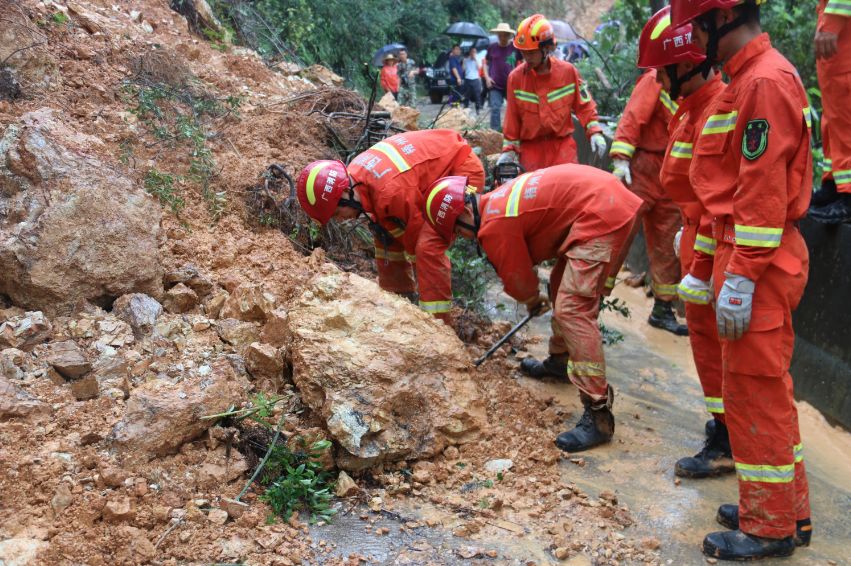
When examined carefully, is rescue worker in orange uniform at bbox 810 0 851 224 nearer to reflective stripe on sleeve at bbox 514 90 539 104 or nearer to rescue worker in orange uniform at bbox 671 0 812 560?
rescue worker in orange uniform at bbox 671 0 812 560

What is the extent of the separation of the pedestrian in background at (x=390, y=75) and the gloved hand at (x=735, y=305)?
9.45m

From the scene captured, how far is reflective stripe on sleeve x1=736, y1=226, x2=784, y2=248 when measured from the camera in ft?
8.15

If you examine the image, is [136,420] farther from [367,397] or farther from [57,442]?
[367,397]

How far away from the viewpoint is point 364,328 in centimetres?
349

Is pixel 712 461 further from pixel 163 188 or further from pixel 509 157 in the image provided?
pixel 163 188

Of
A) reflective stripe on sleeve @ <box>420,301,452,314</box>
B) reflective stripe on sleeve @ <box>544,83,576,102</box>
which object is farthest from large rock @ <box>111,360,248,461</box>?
reflective stripe on sleeve @ <box>544,83,576,102</box>

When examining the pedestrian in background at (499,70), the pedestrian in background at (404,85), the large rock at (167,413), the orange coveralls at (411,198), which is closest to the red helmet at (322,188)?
the orange coveralls at (411,198)

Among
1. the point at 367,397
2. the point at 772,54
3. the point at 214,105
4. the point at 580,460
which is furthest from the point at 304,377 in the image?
the point at 214,105

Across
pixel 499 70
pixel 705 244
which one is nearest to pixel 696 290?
pixel 705 244

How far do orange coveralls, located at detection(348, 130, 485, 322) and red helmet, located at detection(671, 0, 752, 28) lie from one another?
170cm

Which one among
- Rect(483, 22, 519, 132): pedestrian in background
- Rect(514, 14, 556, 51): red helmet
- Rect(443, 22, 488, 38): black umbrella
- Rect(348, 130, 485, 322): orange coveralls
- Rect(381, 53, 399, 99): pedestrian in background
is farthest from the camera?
Rect(443, 22, 488, 38): black umbrella

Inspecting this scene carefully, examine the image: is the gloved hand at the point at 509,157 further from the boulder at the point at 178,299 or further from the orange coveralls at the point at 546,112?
the boulder at the point at 178,299

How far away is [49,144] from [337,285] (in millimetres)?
1546

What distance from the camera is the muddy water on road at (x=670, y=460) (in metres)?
3.05
